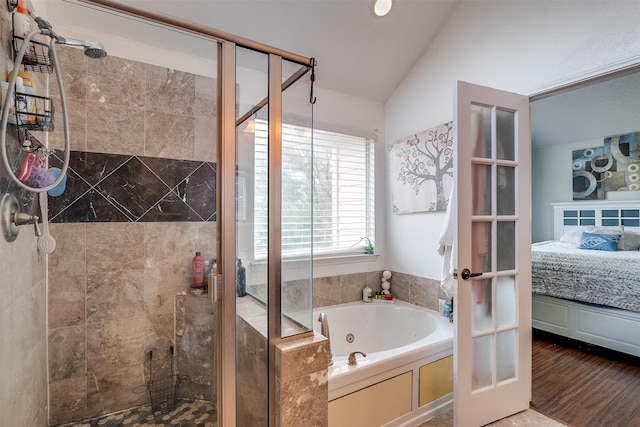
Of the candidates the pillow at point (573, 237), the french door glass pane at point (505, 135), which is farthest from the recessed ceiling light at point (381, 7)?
the pillow at point (573, 237)

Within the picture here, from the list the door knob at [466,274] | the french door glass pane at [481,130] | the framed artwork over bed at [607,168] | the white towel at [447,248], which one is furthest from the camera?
the framed artwork over bed at [607,168]

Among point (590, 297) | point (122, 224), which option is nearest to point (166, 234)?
point (122, 224)

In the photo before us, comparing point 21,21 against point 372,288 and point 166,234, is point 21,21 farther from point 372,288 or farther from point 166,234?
point 372,288

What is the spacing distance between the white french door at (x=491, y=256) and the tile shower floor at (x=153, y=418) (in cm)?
151

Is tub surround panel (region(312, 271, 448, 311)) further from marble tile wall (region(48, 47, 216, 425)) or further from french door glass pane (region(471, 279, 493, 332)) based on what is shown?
marble tile wall (region(48, 47, 216, 425))

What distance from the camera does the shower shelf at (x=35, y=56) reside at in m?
1.12

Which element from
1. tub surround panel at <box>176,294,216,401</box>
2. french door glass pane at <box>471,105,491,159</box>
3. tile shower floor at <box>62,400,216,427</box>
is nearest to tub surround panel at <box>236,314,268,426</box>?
tub surround panel at <box>176,294,216,401</box>

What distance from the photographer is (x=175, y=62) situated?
1974 mm

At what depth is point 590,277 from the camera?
2.85m

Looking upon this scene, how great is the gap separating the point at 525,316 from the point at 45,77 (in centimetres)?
294

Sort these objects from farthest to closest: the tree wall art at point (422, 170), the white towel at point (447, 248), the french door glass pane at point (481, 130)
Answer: the tree wall art at point (422, 170), the white towel at point (447, 248), the french door glass pane at point (481, 130)

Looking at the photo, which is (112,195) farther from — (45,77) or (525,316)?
(525,316)

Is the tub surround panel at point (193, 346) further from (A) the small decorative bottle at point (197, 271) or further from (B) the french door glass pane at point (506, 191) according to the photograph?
(B) the french door glass pane at point (506, 191)

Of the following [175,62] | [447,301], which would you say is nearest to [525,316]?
[447,301]
